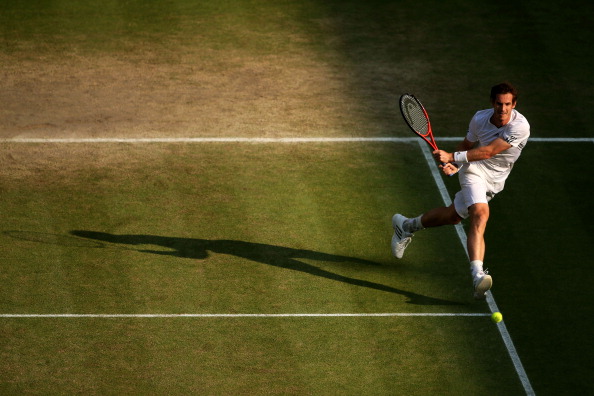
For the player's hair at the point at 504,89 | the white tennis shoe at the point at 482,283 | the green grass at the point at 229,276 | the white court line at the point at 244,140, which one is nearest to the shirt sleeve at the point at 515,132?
the player's hair at the point at 504,89

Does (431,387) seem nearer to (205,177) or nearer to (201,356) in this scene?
(201,356)

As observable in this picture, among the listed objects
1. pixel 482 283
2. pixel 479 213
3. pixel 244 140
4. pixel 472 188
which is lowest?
pixel 244 140

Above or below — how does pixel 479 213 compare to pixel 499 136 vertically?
below

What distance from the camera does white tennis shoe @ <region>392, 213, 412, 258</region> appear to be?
11126mm

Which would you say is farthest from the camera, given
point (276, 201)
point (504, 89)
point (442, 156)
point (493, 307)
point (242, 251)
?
point (276, 201)

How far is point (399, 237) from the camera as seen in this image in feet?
36.7

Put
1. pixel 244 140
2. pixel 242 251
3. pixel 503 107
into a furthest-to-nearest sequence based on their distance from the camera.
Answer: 1. pixel 244 140
2. pixel 242 251
3. pixel 503 107

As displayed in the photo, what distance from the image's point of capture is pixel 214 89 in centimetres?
1542

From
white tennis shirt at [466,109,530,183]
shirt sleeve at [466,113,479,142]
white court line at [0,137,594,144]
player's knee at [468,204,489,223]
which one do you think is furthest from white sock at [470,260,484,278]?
white court line at [0,137,594,144]

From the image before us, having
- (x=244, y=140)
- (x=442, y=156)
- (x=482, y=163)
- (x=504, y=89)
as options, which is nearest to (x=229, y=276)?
(x=442, y=156)

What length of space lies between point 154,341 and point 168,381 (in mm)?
656

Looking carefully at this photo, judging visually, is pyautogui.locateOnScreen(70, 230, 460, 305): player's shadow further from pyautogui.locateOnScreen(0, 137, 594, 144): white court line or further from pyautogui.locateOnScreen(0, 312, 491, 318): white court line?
pyautogui.locateOnScreen(0, 137, 594, 144): white court line

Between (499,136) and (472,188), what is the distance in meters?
0.54

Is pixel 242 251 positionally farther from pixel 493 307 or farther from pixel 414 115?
pixel 493 307
